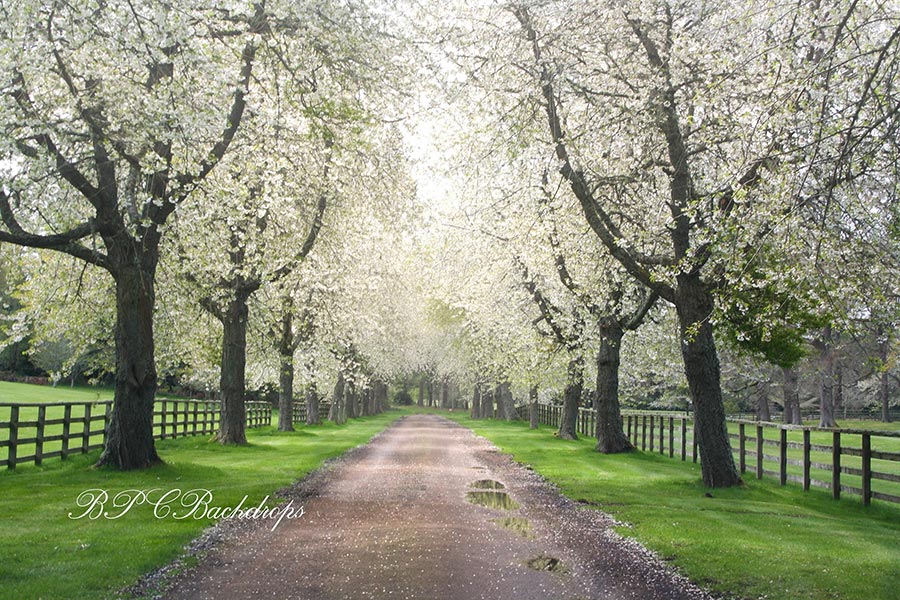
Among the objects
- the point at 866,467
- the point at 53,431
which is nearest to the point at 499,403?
the point at 53,431

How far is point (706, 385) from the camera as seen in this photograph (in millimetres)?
15023

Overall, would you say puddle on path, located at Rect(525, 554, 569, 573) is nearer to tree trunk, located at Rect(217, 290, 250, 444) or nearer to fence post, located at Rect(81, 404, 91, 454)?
fence post, located at Rect(81, 404, 91, 454)

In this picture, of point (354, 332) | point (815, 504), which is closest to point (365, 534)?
point (815, 504)

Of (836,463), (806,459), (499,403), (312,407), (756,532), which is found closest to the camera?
(756,532)

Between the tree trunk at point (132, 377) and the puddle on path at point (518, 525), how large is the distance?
314 inches

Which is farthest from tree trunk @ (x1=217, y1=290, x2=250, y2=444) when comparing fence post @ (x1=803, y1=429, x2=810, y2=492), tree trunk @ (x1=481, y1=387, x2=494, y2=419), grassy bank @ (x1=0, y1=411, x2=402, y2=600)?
tree trunk @ (x1=481, y1=387, x2=494, y2=419)

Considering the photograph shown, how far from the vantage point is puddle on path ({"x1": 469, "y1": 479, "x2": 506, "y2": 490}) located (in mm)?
14750

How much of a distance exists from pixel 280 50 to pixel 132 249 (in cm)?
509

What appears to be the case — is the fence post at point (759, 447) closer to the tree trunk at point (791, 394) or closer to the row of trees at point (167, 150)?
the row of trees at point (167, 150)

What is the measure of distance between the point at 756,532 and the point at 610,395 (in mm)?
13387

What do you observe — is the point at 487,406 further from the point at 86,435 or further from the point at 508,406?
the point at 86,435

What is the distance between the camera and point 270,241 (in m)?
22.0

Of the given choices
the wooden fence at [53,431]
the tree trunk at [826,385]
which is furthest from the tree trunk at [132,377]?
the tree trunk at [826,385]

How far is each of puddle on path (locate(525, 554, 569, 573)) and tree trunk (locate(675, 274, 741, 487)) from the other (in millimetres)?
7373
